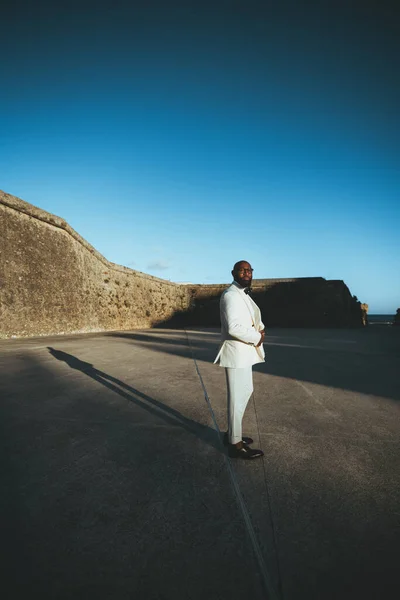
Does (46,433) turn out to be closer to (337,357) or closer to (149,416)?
(149,416)

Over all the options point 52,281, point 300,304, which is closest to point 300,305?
point 300,304

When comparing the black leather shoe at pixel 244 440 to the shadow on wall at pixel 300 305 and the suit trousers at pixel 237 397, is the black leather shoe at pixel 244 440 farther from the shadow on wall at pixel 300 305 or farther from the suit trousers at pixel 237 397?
the shadow on wall at pixel 300 305

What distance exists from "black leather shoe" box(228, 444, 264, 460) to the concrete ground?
0.06 metres

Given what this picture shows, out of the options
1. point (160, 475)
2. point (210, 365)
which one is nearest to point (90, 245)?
point (210, 365)

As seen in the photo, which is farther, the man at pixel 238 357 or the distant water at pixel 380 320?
the distant water at pixel 380 320

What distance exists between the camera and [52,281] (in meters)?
9.58

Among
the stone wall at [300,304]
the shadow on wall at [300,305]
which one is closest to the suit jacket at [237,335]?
the shadow on wall at [300,305]

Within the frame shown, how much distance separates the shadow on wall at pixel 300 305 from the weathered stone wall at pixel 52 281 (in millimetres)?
5024

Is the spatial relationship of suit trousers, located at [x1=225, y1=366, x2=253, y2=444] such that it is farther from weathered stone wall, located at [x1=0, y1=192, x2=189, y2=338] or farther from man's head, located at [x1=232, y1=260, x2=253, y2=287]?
weathered stone wall, located at [x1=0, y1=192, x2=189, y2=338]

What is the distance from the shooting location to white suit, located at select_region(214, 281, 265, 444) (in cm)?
193

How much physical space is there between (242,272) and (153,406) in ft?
5.49

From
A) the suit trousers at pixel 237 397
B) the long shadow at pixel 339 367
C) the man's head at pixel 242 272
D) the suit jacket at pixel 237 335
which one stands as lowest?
the long shadow at pixel 339 367

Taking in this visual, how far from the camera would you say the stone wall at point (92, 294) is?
843 cm

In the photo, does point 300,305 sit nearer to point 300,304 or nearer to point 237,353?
point 300,304
